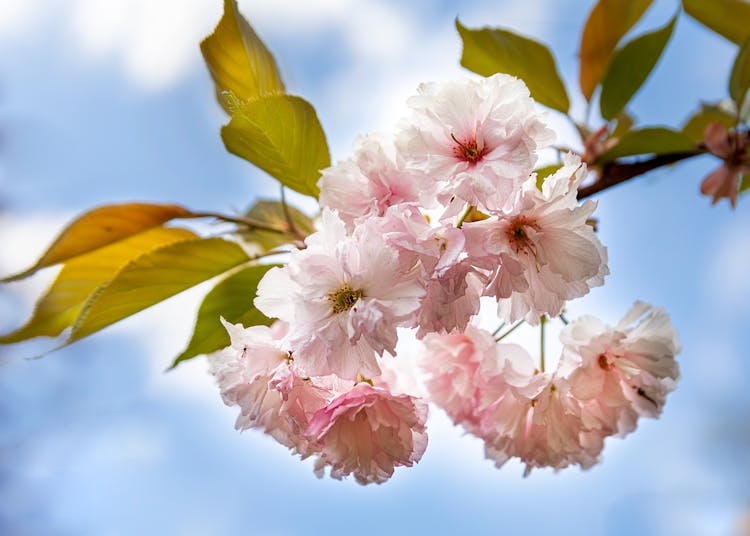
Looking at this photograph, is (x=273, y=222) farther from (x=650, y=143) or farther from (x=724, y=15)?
(x=724, y=15)

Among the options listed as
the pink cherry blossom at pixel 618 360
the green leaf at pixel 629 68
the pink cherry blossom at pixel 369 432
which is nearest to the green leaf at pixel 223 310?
the pink cherry blossom at pixel 369 432

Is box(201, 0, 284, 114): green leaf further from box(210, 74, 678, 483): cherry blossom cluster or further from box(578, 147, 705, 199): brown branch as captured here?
box(578, 147, 705, 199): brown branch

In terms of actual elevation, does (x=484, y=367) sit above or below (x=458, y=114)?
below

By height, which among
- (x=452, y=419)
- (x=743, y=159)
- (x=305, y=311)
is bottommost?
(x=452, y=419)

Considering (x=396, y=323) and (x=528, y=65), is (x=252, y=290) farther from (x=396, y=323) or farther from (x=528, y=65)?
(x=528, y=65)

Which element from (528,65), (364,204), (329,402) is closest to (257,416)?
(329,402)

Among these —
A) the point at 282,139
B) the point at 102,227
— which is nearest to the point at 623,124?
the point at 282,139
